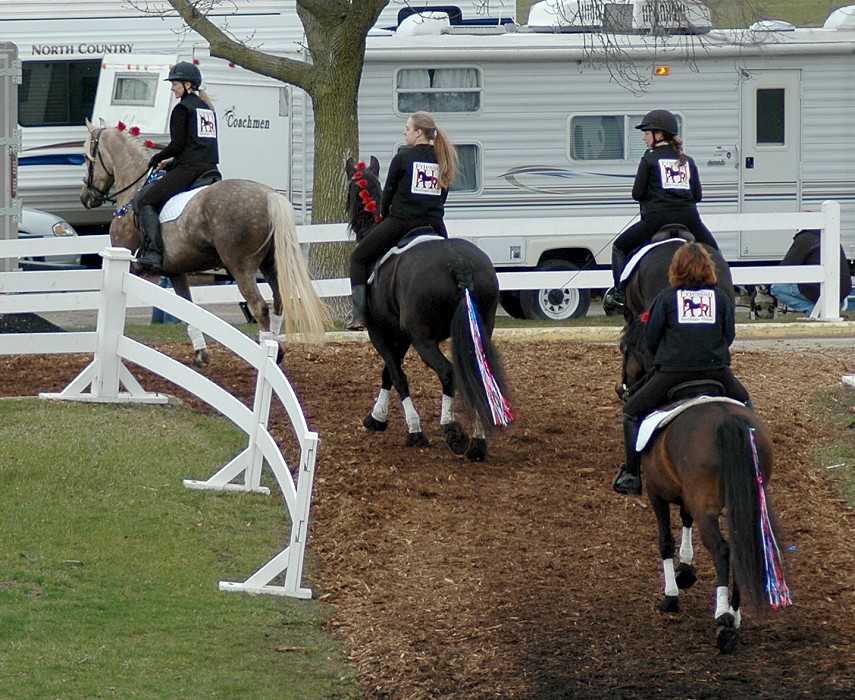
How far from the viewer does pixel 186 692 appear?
19.1 feet

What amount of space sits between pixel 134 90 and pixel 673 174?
44.1ft

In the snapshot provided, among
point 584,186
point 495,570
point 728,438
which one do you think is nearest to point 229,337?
point 495,570

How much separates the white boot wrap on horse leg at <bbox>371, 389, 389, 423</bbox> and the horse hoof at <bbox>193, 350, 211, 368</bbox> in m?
2.73

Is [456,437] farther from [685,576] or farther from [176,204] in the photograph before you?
[176,204]

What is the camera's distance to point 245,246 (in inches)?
497

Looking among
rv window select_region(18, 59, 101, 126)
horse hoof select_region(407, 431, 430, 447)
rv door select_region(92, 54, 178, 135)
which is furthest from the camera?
rv window select_region(18, 59, 101, 126)

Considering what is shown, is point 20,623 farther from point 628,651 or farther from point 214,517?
point 628,651

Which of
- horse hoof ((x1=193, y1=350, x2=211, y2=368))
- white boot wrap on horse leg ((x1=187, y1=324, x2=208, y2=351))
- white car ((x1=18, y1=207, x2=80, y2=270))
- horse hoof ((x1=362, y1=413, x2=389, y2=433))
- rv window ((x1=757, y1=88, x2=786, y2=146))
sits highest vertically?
rv window ((x1=757, y1=88, x2=786, y2=146))

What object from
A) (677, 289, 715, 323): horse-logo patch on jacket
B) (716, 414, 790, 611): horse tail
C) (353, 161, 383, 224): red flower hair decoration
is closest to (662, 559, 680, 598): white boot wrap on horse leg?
(716, 414, 790, 611): horse tail

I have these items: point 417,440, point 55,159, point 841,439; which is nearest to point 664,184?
point 841,439

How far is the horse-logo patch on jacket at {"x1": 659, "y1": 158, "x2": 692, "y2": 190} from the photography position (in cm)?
1003

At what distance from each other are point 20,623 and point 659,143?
5787 millimetres

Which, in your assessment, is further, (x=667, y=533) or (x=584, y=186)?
(x=584, y=186)

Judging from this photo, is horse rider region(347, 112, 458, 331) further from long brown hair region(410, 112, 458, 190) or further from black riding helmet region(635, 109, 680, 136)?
black riding helmet region(635, 109, 680, 136)
